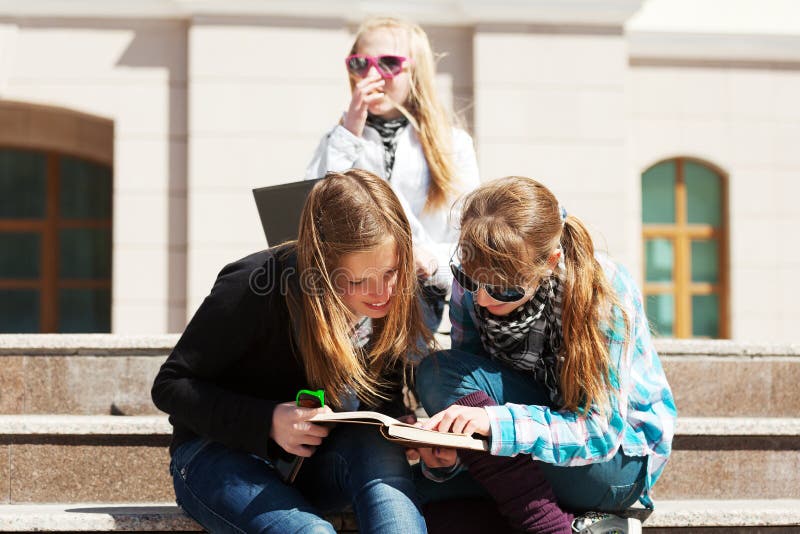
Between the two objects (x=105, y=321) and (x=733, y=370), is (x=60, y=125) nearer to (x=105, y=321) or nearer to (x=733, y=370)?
(x=105, y=321)

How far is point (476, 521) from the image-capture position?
2.04 meters

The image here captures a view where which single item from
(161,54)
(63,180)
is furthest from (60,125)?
(161,54)

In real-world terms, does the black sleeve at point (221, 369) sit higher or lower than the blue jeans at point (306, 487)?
higher

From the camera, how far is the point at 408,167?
2918 mm

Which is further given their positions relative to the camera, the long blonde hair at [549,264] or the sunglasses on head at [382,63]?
the sunglasses on head at [382,63]

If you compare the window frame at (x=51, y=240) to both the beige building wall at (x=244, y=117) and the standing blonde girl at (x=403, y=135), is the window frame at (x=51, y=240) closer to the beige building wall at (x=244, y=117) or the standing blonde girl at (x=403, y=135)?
the beige building wall at (x=244, y=117)

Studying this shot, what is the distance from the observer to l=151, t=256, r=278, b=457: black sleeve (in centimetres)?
191

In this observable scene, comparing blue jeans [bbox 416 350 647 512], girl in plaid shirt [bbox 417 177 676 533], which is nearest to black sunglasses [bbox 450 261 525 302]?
girl in plaid shirt [bbox 417 177 676 533]

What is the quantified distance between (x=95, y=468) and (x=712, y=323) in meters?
5.42

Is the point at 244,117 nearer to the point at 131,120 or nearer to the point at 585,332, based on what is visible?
the point at 131,120

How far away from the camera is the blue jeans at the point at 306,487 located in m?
1.81

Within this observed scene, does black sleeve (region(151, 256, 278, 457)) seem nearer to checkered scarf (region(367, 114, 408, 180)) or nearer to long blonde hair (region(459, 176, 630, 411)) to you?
long blonde hair (region(459, 176, 630, 411))

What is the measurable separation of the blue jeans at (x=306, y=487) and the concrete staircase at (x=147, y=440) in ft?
0.57

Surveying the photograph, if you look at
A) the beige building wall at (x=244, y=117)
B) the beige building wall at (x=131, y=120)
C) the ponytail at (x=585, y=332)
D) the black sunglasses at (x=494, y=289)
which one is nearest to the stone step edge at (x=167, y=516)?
the ponytail at (x=585, y=332)
